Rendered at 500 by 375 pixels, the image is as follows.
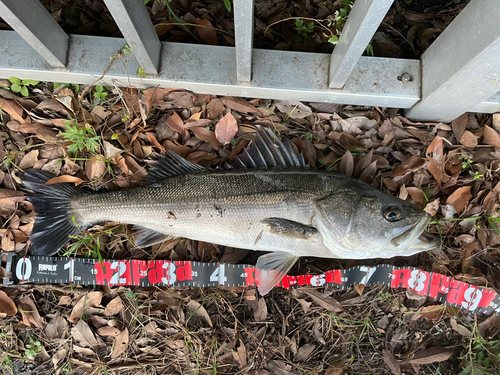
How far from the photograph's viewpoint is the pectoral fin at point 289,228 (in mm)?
2725

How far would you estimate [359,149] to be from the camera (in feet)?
10.5

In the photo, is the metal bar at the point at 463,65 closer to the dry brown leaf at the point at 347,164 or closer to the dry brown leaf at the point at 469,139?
the dry brown leaf at the point at 469,139

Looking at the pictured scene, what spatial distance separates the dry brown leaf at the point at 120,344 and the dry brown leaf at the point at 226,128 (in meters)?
2.09

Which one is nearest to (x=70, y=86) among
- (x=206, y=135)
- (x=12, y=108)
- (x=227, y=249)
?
(x=12, y=108)

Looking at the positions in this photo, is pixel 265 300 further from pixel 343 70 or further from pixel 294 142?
pixel 343 70

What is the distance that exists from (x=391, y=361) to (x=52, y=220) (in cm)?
346

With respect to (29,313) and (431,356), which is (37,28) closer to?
(29,313)

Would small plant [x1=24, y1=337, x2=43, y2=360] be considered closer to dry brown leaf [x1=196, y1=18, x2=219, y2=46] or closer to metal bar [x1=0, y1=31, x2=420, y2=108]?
metal bar [x1=0, y1=31, x2=420, y2=108]

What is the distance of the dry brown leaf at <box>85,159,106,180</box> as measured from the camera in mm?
3201

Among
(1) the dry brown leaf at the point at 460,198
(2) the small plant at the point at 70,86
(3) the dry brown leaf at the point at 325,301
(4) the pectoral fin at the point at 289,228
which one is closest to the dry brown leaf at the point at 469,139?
(1) the dry brown leaf at the point at 460,198

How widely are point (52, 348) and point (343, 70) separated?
374cm

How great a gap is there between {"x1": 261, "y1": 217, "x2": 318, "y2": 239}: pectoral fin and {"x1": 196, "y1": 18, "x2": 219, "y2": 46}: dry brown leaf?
6.18 feet

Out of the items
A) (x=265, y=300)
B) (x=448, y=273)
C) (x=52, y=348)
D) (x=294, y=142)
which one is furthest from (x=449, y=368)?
(x=52, y=348)

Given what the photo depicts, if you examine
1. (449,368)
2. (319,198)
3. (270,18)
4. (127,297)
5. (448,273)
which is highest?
(270,18)
